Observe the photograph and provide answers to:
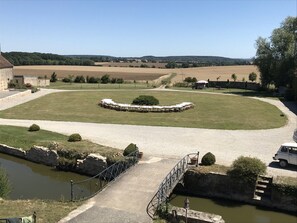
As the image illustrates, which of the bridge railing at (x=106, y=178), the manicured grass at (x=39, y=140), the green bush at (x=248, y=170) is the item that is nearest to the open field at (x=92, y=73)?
the manicured grass at (x=39, y=140)

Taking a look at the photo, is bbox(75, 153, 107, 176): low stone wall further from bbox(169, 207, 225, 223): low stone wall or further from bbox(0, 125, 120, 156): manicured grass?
bbox(169, 207, 225, 223): low stone wall

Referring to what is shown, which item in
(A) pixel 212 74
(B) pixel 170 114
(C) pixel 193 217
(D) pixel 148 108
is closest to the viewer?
(C) pixel 193 217

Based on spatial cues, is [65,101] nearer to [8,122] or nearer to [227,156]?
[8,122]

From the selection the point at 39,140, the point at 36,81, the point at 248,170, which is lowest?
the point at 39,140

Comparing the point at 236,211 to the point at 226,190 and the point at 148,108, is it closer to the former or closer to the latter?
the point at 226,190

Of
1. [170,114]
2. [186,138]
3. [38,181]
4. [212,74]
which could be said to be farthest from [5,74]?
[212,74]

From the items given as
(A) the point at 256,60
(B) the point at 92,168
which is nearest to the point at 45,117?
(B) the point at 92,168
